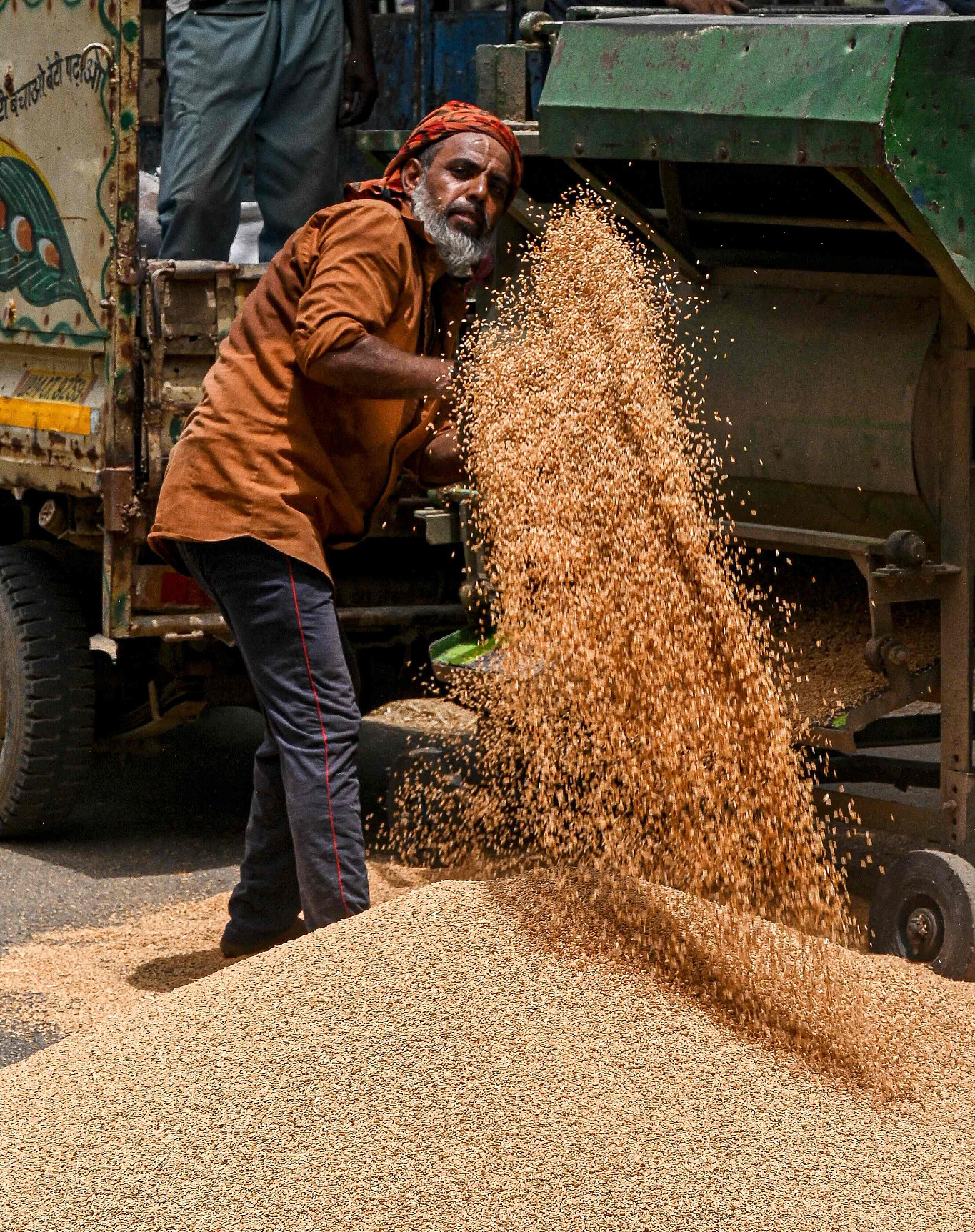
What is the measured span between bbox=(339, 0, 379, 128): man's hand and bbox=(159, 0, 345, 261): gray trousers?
29 cm

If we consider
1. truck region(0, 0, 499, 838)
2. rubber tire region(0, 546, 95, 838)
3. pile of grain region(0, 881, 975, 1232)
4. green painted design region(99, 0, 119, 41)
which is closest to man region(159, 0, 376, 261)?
truck region(0, 0, 499, 838)

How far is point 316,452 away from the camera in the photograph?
382cm

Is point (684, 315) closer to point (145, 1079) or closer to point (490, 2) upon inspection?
point (145, 1079)

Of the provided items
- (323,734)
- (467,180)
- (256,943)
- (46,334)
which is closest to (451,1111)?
(323,734)

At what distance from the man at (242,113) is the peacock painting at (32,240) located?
15.6 inches

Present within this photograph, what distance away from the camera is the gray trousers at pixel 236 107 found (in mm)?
5426

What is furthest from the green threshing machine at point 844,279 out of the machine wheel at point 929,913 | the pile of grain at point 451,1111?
the pile of grain at point 451,1111

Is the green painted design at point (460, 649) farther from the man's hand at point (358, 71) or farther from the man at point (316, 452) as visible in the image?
→ the man's hand at point (358, 71)

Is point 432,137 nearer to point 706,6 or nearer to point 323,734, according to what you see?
point 323,734

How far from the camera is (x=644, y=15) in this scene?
15.1ft

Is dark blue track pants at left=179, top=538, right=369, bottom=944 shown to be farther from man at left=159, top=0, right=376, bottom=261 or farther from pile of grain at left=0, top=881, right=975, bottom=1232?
man at left=159, top=0, right=376, bottom=261

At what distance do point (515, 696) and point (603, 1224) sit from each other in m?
1.54

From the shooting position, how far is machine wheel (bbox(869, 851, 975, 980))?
389 centimetres

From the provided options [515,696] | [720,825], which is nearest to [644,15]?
[515,696]
